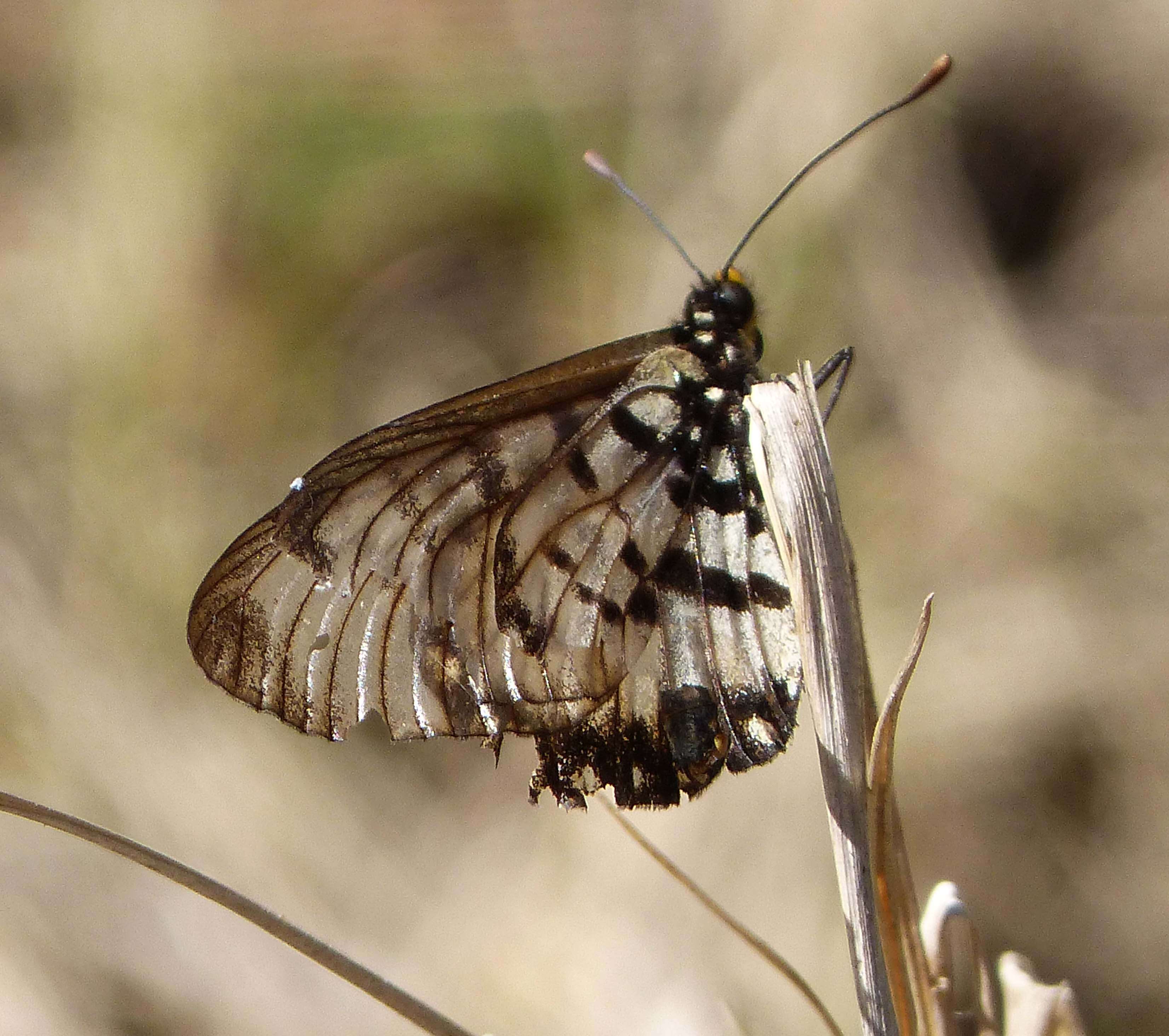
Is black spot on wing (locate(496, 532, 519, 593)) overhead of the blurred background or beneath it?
beneath

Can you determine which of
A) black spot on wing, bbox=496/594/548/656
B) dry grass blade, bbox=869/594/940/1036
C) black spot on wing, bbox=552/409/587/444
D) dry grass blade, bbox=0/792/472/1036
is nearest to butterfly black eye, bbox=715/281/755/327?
black spot on wing, bbox=552/409/587/444

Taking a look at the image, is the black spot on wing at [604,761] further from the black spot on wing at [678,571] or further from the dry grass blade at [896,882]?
the dry grass blade at [896,882]

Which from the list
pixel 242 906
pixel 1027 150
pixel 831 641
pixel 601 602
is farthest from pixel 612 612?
pixel 1027 150

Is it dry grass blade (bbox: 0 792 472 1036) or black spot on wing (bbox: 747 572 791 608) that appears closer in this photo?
dry grass blade (bbox: 0 792 472 1036)

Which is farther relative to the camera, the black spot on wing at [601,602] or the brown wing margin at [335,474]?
the black spot on wing at [601,602]

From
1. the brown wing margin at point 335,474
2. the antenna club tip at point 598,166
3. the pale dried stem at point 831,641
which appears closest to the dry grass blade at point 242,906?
the pale dried stem at point 831,641

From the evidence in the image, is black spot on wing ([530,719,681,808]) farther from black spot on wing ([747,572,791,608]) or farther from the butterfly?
black spot on wing ([747,572,791,608])

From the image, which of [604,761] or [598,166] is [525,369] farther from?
[604,761]
